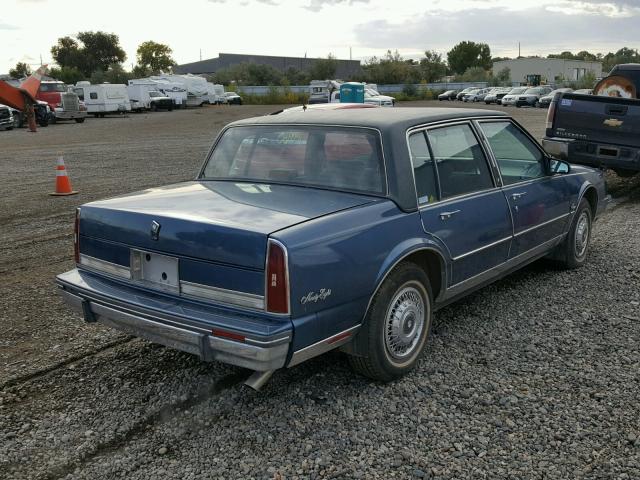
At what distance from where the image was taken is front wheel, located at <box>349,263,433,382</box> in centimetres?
354

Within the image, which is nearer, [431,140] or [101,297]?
[101,297]

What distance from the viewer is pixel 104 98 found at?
38.8m

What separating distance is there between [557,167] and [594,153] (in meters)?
4.47

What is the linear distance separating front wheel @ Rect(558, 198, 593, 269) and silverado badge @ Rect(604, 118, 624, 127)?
11.8 feet

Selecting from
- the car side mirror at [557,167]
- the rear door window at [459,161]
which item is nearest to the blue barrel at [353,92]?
the car side mirror at [557,167]

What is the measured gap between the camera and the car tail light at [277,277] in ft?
9.99

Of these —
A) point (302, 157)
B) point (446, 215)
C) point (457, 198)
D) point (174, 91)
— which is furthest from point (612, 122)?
point (174, 91)

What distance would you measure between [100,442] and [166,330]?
639mm

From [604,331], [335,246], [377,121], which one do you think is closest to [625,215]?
[604,331]

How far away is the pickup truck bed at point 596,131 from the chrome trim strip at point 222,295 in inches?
297

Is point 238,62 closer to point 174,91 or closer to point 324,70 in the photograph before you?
point 324,70

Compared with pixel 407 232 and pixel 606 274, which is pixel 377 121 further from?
pixel 606 274

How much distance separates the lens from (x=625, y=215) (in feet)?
28.0

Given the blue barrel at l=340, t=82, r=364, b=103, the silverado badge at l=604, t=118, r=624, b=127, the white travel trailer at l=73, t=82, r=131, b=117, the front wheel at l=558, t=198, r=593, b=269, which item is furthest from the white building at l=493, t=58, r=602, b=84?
the front wheel at l=558, t=198, r=593, b=269
